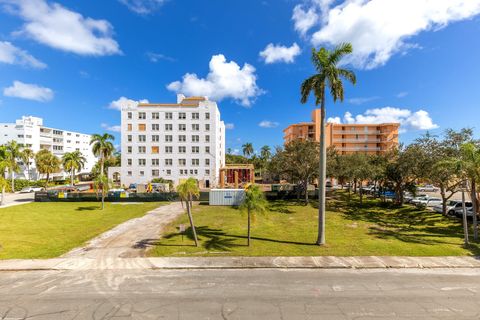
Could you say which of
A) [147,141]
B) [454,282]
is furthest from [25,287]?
[147,141]

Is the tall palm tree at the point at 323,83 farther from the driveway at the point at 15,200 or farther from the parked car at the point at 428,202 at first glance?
the driveway at the point at 15,200

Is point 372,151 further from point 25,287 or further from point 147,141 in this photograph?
point 25,287

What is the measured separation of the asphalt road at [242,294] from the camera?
904 centimetres

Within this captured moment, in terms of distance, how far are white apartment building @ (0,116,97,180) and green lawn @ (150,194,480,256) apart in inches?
2857

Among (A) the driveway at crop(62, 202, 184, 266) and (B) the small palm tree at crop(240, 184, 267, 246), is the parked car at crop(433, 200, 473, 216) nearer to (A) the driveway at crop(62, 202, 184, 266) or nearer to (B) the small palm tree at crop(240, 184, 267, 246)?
(B) the small palm tree at crop(240, 184, 267, 246)

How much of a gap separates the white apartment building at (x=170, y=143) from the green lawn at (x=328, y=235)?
3213cm

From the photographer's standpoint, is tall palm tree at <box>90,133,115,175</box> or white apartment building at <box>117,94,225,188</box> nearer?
tall palm tree at <box>90,133,115,175</box>

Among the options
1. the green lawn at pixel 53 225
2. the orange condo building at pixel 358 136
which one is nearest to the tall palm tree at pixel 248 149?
the orange condo building at pixel 358 136

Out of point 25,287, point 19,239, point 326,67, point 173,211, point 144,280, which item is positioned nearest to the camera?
point 25,287

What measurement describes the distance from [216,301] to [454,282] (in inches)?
482

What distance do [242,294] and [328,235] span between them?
12023 mm

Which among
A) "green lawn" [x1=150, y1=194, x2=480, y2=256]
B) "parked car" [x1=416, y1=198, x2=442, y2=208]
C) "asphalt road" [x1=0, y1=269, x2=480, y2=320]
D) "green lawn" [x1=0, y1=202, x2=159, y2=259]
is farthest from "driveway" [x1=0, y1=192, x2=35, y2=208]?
"parked car" [x1=416, y1=198, x2=442, y2=208]

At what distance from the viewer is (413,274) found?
12.6m

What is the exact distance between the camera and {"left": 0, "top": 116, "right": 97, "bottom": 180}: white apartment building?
73.2 metres
